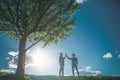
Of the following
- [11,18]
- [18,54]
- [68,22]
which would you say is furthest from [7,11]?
[68,22]

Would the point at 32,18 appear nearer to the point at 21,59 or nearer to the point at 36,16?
the point at 36,16

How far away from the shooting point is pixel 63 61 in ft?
102

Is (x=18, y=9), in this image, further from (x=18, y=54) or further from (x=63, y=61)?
(x=63, y=61)

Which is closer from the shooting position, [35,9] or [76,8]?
[35,9]

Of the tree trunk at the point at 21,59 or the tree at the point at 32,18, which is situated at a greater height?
the tree at the point at 32,18

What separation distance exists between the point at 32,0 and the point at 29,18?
2564mm

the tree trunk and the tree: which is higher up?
the tree

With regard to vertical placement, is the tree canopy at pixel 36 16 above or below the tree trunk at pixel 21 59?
above

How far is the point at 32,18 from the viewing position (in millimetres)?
31406

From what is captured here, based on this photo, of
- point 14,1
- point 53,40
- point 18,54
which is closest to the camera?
point 14,1

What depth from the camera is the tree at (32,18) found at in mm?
29875

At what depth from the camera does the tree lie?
29875 millimetres

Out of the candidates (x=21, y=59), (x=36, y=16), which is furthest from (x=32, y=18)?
(x=21, y=59)

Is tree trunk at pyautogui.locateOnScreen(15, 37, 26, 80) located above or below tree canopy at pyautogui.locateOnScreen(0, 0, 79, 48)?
below
